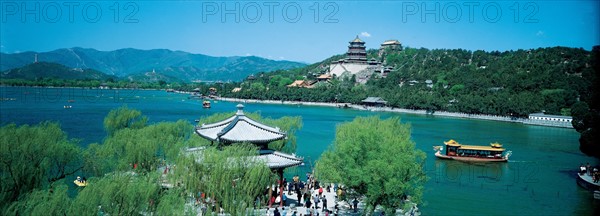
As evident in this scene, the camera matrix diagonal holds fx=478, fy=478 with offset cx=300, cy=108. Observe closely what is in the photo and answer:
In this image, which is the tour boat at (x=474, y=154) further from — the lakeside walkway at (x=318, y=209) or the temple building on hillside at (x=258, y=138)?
the temple building on hillside at (x=258, y=138)

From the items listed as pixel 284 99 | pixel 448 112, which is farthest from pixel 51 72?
pixel 448 112

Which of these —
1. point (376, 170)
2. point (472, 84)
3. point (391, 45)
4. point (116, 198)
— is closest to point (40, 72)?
point (391, 45)

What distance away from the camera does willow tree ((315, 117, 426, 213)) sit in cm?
1323

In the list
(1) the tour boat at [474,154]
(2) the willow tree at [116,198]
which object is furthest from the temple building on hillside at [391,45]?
(2) the willow tree at [116,198]

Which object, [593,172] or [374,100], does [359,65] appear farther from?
[593,172]

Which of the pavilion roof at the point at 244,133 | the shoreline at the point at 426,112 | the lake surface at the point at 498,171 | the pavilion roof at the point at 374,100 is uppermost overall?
the pavilion roof at the point at 374,100

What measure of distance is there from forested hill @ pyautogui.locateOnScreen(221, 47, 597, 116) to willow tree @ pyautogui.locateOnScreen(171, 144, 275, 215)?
1771 inches

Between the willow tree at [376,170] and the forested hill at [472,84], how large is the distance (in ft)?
135

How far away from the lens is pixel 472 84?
71.4 m

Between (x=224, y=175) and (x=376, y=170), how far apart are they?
14.1ft

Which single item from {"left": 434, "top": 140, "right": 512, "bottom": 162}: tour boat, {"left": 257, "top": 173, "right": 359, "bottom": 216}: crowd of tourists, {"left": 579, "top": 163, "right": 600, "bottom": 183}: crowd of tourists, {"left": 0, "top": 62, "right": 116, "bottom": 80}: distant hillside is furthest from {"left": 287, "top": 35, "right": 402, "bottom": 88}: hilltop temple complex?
{"left": 257, "top": 173, "right": 359, "bottom": 216}: crowd of tourists

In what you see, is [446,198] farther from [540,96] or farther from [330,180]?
[540,96]

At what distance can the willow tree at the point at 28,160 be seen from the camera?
11.1 meters

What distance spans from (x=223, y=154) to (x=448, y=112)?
55260 millimetres
